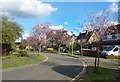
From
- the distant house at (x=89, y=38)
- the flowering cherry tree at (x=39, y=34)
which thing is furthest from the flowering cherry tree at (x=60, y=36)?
the flowering cherry tree at (x=39, y=34)

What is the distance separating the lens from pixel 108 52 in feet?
51.9

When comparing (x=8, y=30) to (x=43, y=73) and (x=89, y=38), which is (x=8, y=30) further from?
(x=89, y=38)

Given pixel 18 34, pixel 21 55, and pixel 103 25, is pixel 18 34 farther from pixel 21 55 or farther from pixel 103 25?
pixel 103 25

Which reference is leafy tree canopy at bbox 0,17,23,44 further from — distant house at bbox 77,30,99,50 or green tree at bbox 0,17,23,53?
distant house at bbox 77,30,99,50

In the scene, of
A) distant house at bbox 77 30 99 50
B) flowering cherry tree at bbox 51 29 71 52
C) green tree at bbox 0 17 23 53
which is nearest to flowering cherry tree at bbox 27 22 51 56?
green tree at bbox 0 17 23 53

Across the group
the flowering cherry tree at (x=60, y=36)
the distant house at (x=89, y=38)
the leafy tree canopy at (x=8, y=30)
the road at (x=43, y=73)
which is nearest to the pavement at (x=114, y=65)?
the distant house at (x=89, y=38)

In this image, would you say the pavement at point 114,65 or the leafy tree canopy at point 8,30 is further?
the leafy tree canopy at point 8,30

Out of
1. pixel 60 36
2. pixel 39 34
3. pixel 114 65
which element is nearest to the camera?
pixel 114 65

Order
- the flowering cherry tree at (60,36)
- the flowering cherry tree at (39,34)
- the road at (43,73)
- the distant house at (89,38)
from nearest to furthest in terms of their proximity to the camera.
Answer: the road at (43,73), the distant house at (89,38), the flowering cherry tree at (39,34), the flowering cherry tree at (60,36)

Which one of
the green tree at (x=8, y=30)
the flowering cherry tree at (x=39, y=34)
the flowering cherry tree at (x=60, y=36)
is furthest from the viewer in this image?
the flowering cherry tree at (x=60, y=36)

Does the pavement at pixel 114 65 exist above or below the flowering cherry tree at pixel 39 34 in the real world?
below

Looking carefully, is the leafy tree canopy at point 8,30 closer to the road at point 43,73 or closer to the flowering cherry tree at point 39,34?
the flowering cherry tree at point 39,34

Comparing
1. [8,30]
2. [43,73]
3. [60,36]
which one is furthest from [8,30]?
[60,36]

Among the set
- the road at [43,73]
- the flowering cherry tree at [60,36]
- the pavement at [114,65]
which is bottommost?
the road at [43,73]
